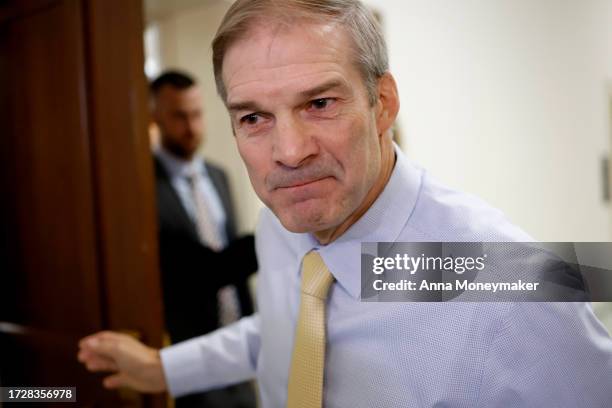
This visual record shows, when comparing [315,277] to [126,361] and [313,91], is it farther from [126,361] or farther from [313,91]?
[126,361]

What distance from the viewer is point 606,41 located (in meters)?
0.62

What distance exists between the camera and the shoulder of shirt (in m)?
0.60

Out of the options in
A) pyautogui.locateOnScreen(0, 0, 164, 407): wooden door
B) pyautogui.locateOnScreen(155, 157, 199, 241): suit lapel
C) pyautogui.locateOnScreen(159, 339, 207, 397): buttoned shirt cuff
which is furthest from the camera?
pyautogui.locateOnScreen(155, 157, 199, 241): suit lapel

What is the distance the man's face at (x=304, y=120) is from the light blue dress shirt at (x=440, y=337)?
0.26 ft

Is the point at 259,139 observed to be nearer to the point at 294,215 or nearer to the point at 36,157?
the point at 294,215

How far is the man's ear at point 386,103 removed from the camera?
2.02 ft

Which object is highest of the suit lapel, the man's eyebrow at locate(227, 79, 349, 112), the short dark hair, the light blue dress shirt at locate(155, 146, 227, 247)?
the short dark hair

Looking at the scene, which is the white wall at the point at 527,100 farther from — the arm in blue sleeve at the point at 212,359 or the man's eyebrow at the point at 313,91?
the arm in blue sleeve at the point at 212,359

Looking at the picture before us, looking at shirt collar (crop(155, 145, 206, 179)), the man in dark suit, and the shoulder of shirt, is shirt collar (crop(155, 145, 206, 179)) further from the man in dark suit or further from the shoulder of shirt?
the shoulder of shirt

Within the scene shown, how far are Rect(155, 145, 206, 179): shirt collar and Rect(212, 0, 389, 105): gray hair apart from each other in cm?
122

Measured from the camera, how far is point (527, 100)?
2.20 feet

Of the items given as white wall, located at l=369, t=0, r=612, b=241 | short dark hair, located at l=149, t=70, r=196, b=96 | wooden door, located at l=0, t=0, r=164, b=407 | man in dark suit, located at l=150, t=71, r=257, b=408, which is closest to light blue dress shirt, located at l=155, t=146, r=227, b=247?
man in dark suit, located at l=150, t=71, r=257, b=408

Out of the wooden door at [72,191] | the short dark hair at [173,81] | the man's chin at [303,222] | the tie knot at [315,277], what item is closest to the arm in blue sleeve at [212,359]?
the wooden door at [72,191]

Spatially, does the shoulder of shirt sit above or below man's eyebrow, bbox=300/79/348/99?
below
